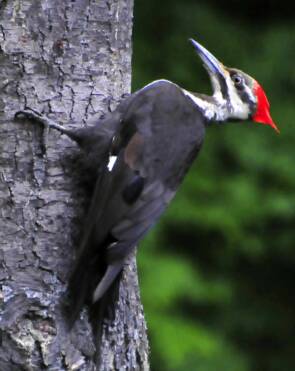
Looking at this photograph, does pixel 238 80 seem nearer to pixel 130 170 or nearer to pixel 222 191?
pixel 130 170

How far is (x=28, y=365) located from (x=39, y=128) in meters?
0.69

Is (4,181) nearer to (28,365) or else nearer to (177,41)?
(28,365)

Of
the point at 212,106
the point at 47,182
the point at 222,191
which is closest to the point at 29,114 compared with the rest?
the point at 47,182

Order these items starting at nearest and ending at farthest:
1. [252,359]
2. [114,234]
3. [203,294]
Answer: [114,234] → [203,294] → [252,359]

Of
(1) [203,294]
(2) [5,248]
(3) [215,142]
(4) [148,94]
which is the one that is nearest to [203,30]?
(3) [215,142]

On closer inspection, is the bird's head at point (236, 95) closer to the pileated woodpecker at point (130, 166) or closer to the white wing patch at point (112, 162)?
the pileated woodpecker at point (130, 166)

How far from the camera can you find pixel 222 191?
524 cm

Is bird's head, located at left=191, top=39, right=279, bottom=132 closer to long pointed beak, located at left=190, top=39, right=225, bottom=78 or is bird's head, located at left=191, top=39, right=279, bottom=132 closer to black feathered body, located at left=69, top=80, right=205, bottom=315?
long pointed beak, located at left=190, top=39, right=225, bottom=78

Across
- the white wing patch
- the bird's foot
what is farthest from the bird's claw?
the white wing patch

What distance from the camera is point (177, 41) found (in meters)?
5.47

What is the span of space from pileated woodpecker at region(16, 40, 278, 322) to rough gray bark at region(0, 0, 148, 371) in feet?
0.23

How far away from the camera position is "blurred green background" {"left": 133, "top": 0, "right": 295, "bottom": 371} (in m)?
5.10

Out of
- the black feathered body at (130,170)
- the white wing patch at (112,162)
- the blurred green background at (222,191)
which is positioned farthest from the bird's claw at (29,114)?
the blurred green background at (222,191)

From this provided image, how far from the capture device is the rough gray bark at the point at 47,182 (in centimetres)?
307
